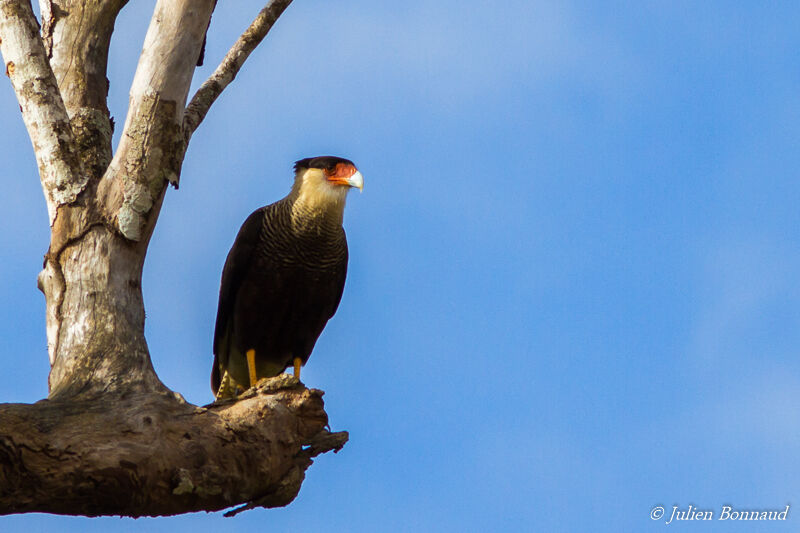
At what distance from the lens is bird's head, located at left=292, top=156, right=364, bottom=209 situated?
6.34 metres

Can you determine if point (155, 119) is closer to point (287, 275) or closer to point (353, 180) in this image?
point (287, 275)

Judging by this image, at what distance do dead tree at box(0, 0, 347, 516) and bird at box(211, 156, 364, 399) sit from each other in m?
1.14

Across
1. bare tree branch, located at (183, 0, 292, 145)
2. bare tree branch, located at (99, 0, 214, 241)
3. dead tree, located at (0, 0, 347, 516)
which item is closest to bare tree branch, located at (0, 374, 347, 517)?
dead tree, located at (0, 0, 347, 516)

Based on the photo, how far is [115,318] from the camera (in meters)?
4.30

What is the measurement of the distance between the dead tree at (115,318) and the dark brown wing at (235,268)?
115 centimetres

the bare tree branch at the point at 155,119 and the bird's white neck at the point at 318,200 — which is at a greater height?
the bird's white neck at the point at 318,200

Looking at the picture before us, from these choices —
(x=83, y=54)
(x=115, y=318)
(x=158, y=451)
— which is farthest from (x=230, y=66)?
(x=158, y=451)

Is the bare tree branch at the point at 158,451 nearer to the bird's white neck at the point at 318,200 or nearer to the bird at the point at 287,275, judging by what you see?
the bird at the point at 287,275

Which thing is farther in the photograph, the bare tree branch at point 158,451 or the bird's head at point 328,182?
the bird's head at point 328,182

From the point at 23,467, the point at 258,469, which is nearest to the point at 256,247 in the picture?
the point at 258,469

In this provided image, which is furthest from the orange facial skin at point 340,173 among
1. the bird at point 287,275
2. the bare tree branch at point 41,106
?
the bare tree branch at point 41,106

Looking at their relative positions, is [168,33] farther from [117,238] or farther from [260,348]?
[260,348]

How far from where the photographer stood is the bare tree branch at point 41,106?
464 centimetres

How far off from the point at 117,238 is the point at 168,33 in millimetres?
1125
